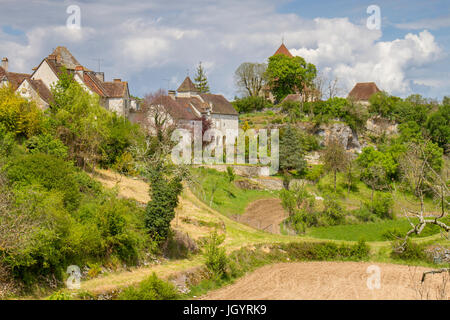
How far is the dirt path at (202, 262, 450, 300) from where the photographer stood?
25141mm

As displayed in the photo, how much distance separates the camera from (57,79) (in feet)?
143

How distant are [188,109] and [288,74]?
91.8ft

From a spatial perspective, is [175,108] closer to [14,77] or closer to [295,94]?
[14,77]

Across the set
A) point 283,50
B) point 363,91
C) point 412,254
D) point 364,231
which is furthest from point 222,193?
point 283,50

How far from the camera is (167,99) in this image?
57.7m

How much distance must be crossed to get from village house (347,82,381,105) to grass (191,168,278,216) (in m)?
34.5

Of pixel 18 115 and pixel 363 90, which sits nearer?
pixel 18 115

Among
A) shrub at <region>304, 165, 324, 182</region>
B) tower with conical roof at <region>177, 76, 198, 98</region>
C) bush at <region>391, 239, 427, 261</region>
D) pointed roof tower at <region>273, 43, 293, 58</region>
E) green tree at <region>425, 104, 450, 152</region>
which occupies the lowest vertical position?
bush at <region>391, 239, 427, 261</region>

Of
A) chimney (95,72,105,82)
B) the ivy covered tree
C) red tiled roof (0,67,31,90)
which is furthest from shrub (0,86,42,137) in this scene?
chimney (95,72,105,82)

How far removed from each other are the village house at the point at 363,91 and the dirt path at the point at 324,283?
48312 mm

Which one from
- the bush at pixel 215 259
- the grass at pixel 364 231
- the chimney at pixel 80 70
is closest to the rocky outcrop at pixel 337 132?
the grass at pixel 364 231

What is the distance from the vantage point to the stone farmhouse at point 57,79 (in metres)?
41.0

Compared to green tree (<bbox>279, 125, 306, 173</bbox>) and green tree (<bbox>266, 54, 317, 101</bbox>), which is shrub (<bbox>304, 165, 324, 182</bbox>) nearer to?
green tree (<bbox>279, 125, 306, 173</bbox>)

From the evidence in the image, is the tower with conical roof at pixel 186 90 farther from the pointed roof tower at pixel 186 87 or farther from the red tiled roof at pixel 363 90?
the red tiled roof at pixel 363 90
